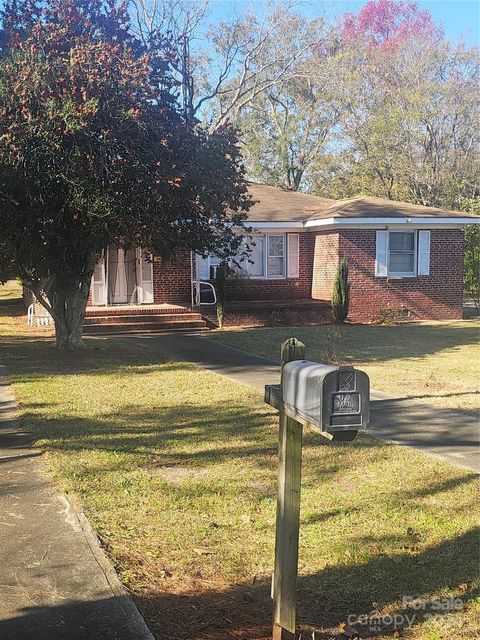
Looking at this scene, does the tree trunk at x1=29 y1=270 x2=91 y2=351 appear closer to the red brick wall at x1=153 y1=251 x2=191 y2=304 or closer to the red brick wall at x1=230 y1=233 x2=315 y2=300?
the red brick wall at x1=153 y1=251 x2=191 y2=304

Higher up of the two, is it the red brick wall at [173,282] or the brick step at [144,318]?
the red brick wall at [173,282]

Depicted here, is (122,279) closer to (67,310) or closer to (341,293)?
(341,293)

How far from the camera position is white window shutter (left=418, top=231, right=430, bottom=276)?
20344 millimetres

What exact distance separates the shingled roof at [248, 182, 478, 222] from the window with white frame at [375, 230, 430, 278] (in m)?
0.75

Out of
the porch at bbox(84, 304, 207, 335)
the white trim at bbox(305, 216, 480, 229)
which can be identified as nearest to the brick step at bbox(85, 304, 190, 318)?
the porch at bbox(84, 304, 207, 335)

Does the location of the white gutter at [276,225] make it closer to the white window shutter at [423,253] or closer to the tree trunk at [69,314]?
the white window shutter at [423,253]

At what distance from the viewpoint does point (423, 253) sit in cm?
2041

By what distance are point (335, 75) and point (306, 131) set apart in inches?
182

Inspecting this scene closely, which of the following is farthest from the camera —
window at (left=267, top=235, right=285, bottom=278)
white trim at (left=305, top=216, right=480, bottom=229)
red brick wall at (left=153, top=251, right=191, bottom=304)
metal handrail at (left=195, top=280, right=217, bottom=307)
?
window at (left=267, top=235, right=285, bottom=278)

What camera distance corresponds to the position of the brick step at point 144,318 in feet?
54.9

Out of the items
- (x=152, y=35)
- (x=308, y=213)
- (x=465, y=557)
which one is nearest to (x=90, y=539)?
(x=465, y=557)

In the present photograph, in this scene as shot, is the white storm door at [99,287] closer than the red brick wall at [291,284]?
Yes

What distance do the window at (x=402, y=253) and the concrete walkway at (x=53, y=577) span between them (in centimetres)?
1705

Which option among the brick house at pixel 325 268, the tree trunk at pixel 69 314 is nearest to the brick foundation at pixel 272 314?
the brick house at pixel 325 268
